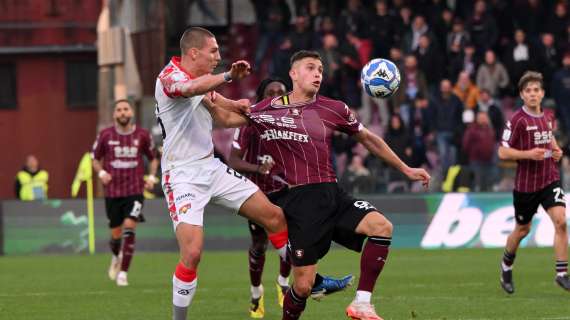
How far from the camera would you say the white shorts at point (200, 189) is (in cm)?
1012

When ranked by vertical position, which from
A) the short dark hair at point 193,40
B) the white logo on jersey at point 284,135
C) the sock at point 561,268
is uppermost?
the short dark hair at point 193,40

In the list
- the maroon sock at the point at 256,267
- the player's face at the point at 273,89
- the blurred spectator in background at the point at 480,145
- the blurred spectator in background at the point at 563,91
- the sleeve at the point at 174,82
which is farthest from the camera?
the blurred spectator in background at the point at 563,91

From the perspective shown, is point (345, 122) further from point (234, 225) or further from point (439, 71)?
point (439, 71)

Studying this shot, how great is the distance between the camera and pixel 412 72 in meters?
24.6

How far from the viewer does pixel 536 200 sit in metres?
13.7

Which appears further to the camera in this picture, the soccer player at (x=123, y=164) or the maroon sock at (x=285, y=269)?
the soccer player at (x=123, y=164)

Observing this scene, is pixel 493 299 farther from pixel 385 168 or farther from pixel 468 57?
A: pixel 468 57

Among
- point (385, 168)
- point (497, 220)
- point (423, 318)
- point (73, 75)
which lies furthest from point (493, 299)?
point (73, 75)

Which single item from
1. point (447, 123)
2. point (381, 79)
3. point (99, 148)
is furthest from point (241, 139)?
point (447, 123)

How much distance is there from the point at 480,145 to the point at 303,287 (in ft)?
44.0

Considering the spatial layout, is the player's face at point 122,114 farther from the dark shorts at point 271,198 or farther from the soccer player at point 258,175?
the dark shorts at point 271,198

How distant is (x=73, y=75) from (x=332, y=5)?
990 cm

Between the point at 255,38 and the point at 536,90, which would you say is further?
the point at 255,38

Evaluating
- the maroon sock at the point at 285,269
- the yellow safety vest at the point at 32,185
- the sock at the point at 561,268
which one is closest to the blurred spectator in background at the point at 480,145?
the sock at the point at 561,268
